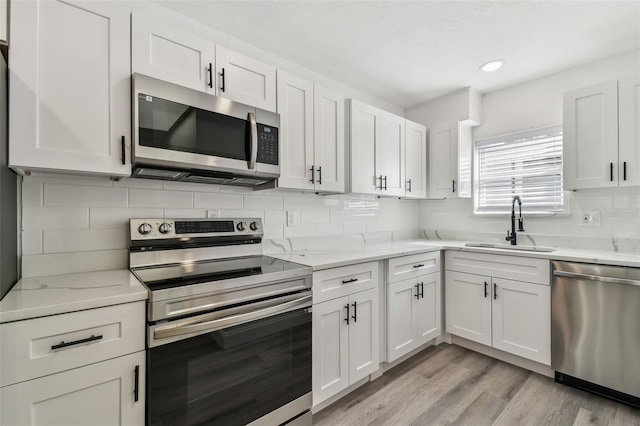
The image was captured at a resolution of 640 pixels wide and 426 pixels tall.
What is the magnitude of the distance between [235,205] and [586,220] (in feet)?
9.71

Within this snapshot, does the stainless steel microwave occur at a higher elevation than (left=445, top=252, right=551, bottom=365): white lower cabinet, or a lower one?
higher

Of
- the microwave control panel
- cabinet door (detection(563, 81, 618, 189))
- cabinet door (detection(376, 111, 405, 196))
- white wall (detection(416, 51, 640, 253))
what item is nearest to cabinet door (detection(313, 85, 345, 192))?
the microwave control panel

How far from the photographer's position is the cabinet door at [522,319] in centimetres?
221

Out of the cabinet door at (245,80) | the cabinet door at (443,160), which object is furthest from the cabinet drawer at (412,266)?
the cabinet door at (245,80)

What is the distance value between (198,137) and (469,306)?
2596mm

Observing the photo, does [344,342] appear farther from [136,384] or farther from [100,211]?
[100,211]

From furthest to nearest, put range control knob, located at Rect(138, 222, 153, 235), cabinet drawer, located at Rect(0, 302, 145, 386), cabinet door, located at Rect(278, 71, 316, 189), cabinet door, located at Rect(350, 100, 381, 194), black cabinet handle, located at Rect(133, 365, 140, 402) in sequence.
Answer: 1. cabinet door, located at Rect(350, 100, 381, 194)
2. cabinet door, located at Rect(278, 71, 316, 189)
3. range control knob, located at Rect(138, 222, 153, 235)
4. black cabinet handle, located at Rect(133, 365, 140, 402)
5. cabinet drawer, located at Rect(0, 302, 145, 386)

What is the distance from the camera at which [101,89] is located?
1.39 meters

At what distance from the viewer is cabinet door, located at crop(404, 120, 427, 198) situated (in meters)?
3.09

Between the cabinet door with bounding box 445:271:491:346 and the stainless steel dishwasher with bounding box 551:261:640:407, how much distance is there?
46cm

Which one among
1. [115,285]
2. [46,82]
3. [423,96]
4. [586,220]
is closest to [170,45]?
[46,82]

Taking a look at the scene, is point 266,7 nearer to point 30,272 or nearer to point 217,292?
point 217,292

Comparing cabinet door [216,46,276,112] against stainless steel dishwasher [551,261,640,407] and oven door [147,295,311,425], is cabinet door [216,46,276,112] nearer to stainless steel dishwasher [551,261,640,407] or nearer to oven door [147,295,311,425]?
oven door [147,295,311,425]

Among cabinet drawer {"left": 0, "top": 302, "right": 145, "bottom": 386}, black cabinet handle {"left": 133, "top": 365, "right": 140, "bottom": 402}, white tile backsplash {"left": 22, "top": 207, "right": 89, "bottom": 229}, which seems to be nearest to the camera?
cabinet drawer {"left": 0, "top": 302, "right": 145, "bottom": 386}
